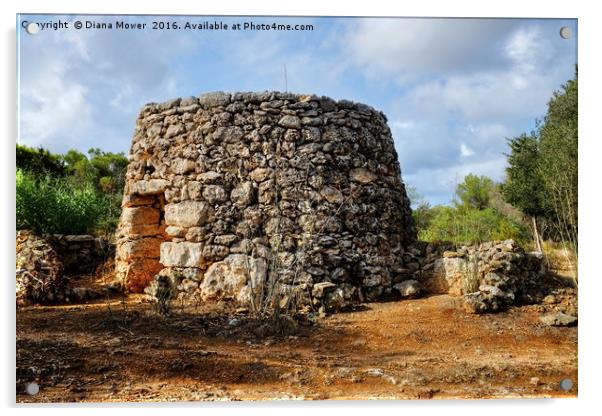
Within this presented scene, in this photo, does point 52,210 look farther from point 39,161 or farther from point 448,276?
point 448,276

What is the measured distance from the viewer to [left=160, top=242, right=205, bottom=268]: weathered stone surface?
17.9ft

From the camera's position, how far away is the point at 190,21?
3701 mm

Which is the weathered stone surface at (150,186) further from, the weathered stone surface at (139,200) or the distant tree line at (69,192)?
the distant tree line at (69,192)

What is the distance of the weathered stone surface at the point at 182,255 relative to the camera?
215 inches

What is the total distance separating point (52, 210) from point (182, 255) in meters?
3.21

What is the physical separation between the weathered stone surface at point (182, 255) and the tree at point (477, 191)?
5466 millimetres

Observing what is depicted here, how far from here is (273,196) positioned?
547 cm

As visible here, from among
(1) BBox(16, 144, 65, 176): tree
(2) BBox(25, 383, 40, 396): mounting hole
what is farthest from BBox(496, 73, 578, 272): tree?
(1) BBox(16, 144, 65, 176): tree

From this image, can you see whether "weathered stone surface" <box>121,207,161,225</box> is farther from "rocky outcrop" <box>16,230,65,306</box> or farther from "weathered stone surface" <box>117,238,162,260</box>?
"rocky outcrop" <box>16,230,65,306</box>

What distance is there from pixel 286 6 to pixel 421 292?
11.2 ft

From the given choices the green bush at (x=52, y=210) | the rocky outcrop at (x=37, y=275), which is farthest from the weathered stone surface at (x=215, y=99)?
the green bush at (x=52, y=210)

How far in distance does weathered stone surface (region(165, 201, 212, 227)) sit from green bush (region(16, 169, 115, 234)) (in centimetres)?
275

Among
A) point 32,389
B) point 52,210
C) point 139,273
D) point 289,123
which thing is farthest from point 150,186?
point 32,389
